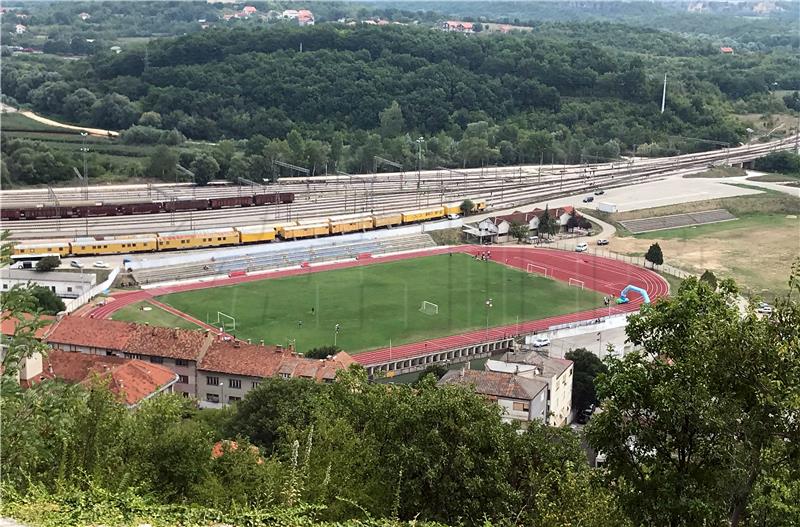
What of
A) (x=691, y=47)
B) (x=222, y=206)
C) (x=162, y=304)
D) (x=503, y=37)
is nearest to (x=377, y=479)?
(x=162, y=304)

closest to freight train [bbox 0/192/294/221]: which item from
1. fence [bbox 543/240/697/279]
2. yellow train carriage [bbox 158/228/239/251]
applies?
yellow train carriage [bbox 158/228/239/251]

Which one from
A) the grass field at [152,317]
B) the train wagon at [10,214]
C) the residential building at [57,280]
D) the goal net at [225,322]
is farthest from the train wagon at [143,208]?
the goal net at [225,322]

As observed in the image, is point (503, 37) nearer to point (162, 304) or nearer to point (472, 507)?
point (162, 304)

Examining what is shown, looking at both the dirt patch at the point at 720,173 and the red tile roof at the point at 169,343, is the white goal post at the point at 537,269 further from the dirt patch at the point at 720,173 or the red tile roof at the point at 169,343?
the dirt patch at the point at 720,173

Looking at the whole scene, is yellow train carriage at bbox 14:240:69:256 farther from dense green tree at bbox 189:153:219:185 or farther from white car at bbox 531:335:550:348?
white car at bbox 531:335:550:348

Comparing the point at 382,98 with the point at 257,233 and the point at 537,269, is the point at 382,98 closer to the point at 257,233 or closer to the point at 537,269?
the point at 257,233
